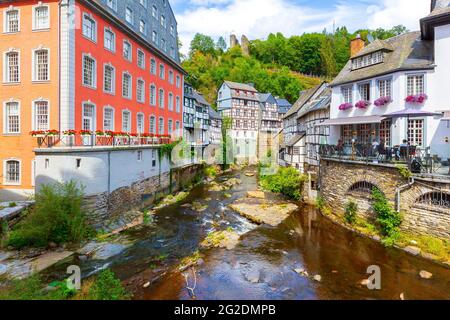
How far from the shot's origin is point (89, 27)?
648 inches

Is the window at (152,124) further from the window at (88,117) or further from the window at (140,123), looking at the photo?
the window at (88,117)

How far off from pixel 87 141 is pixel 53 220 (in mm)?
5376

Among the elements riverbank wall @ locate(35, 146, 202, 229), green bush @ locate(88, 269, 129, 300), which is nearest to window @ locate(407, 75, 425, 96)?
riverbank wall @ locate(35, 146, 202, 229)

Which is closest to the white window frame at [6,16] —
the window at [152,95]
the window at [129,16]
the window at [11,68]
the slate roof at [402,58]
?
the window at [11,68]

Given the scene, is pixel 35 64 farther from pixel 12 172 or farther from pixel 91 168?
pixel 91 168

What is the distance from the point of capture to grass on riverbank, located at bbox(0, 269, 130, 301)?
25.5 feet

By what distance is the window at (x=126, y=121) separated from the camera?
20.9m

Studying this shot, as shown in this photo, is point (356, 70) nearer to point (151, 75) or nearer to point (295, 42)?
point (151, 75)

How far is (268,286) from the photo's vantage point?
9984mm

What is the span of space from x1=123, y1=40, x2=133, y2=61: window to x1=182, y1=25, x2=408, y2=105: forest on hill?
118ft

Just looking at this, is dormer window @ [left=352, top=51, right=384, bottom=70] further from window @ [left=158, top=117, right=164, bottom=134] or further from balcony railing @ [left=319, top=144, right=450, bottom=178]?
window @ [left=158, top=117, right=164, bottom=134]

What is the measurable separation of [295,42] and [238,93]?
162 ft

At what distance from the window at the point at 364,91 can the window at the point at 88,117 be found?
18.7 metres
